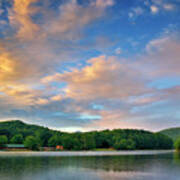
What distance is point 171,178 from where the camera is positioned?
3722 centimetres

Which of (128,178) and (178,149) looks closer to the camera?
(128,178)

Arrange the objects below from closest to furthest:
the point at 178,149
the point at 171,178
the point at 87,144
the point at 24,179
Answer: the point at 24,179
the point at 171,178
the point at 178,149
the point at 87,144

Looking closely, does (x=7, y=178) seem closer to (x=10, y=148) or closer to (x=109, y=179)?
(x=109, y=179)

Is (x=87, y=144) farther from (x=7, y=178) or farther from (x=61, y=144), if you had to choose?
(x=7, y=178)

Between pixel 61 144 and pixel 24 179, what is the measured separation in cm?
16789

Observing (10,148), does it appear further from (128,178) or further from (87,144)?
(128,178)

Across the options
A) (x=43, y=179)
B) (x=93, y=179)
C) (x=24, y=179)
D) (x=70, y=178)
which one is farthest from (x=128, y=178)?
(x=24, y=179)

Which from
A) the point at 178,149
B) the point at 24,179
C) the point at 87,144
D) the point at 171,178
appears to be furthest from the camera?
the point at 87,144

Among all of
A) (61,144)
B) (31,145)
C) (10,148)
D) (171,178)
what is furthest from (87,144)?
(171,178)

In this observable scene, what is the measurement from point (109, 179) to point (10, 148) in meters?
174

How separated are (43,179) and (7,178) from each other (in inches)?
200

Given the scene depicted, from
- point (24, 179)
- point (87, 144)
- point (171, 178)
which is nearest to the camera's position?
point (24, 179)

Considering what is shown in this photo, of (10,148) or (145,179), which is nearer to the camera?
(145,179)

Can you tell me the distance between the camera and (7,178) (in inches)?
1372
